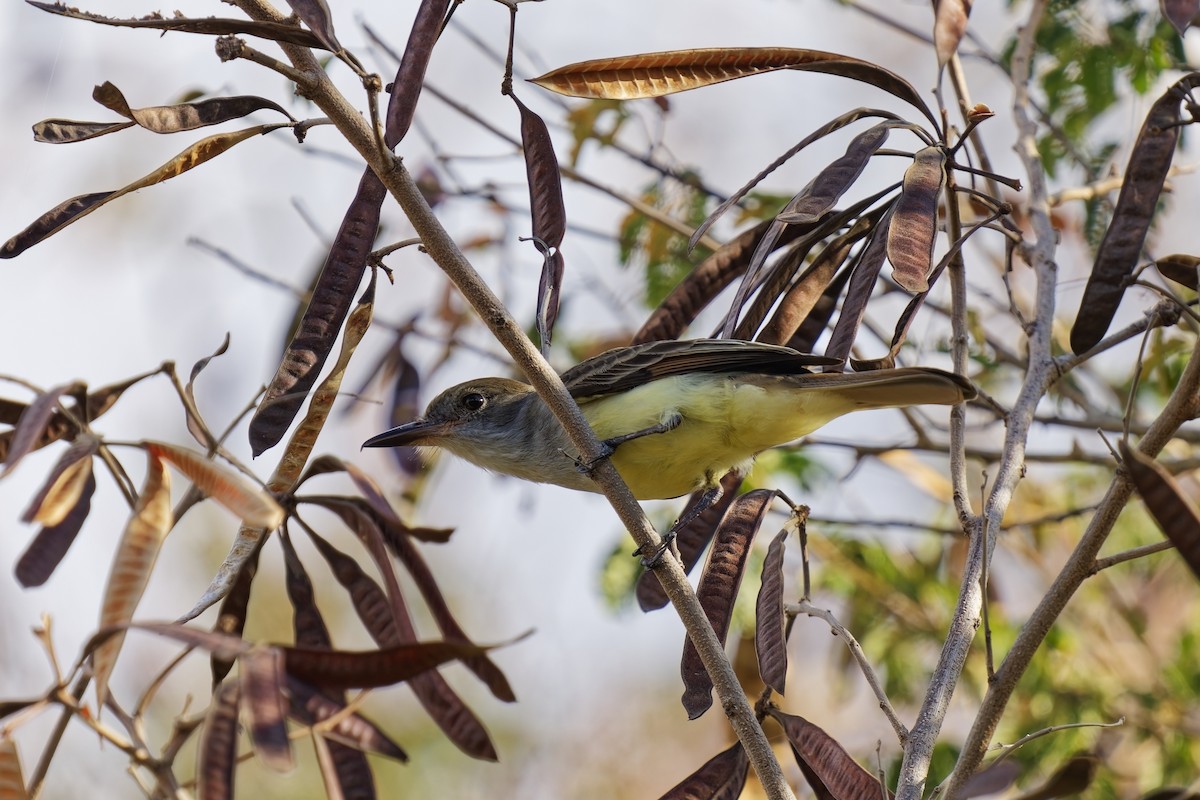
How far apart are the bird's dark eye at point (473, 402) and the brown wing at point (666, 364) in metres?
0.42

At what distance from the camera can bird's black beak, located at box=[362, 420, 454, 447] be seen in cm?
456

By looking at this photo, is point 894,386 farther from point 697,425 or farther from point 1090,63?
point 1090,63

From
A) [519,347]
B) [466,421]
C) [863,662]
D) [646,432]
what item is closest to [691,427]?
[646,432]

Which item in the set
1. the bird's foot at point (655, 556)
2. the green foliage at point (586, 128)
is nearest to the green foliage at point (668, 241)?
the green foliage at point (586, 128)

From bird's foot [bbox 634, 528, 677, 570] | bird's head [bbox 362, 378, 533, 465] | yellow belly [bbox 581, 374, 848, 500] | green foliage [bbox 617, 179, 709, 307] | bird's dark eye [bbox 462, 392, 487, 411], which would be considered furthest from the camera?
green foliage [bbox 617, 179, 709, 307]

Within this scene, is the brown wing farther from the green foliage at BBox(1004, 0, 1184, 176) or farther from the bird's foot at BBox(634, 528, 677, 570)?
the green foliage at BBox(1004, 0, 1184, 176)

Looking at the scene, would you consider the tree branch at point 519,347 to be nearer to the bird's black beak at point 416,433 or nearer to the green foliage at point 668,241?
the bird's black beak at point 416,433

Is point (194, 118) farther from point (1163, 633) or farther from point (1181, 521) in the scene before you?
point (1163, 633)

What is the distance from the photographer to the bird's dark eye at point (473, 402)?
4684mm

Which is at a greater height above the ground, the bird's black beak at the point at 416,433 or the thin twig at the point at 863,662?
the bird's black beak at the point at 416,433

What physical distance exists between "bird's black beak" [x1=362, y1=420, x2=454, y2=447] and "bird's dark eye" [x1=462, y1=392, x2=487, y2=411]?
0.10 metres

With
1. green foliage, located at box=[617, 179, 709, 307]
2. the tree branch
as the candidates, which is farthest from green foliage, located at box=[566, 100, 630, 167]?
the tree branch

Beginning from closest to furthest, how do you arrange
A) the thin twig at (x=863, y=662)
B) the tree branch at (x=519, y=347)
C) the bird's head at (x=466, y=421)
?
the tree branch at (x=519, y=347)
the thin twig at (x=863, y=662)
the bird's head at (x=466, y=421)

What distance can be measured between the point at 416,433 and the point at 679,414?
118 centimetres
